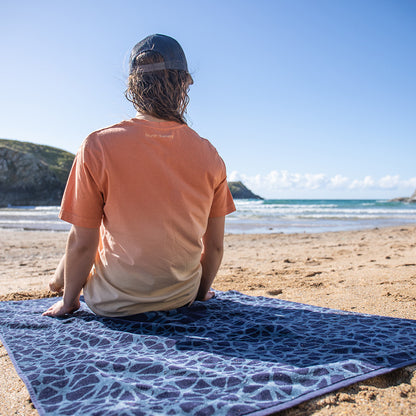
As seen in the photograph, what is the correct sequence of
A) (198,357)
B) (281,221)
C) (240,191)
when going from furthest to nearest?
(240,191) < (281,221) < (198,357)

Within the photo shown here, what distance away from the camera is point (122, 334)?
1559 millimetres

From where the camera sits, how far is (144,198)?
1.60 meters

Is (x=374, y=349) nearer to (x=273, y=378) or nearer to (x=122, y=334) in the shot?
(x=273, y=378)

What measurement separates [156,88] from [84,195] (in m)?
0.63

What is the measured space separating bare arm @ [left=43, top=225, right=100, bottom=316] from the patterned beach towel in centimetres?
19

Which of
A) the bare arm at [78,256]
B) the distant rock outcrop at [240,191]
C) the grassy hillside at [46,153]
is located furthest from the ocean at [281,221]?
the distant rock outcrop at [240,191]

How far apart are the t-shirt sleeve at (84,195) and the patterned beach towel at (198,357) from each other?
524 mm

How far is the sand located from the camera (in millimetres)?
1128

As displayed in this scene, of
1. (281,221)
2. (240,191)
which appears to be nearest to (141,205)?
(281,221)

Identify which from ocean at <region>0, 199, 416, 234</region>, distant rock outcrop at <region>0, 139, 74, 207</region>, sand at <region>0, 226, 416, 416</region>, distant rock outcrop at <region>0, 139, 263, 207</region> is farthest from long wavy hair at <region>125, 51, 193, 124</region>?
distant rock outcrop at <region>0, 139, 74, 207</region>

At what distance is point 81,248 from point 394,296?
221cm

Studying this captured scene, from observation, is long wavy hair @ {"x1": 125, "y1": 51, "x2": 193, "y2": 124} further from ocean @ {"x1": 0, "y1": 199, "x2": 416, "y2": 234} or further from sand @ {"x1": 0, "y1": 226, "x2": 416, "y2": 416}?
ocean @ {"x1": 0, "y1": 199, "x2": 416, "y2": 234}

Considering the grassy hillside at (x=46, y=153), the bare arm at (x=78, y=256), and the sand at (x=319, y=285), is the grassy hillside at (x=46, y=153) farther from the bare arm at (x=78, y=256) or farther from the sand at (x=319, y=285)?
the bare arm at (x=78, y=256)

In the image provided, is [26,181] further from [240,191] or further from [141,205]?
[240,191]
